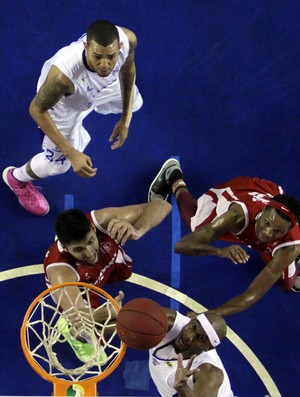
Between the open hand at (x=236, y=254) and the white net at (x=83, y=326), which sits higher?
the open hand at (x=236, y=254)

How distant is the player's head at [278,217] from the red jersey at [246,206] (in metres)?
0.21

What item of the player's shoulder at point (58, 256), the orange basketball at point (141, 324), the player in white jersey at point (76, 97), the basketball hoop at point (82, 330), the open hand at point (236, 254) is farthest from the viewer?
the player's shoulder at point (58, 256)

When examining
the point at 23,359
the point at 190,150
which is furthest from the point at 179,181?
the point at 23,359

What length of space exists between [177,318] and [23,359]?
75.0 inches

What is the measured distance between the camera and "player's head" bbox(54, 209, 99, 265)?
4.44 m

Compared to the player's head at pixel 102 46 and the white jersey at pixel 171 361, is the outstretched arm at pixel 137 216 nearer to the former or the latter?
the white jersey at pixel 171 361

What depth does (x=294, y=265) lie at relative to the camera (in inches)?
225

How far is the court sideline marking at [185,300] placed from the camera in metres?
5.88

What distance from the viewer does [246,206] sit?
5.12 meters

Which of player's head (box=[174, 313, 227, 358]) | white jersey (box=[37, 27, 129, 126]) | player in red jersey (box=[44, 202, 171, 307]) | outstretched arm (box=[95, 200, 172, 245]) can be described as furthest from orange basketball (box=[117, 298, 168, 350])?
white jersey (box=[37, 27, 129, 126])

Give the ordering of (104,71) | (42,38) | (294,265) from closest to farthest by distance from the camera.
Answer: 1. (104,71)
2. (294,265)
3. (42,38)

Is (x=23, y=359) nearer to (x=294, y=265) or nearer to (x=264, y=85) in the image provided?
(x=294, y=265)

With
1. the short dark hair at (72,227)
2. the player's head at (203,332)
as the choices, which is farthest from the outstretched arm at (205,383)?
the short dark hair at (72,227)

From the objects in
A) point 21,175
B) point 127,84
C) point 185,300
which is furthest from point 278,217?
point 21,175
